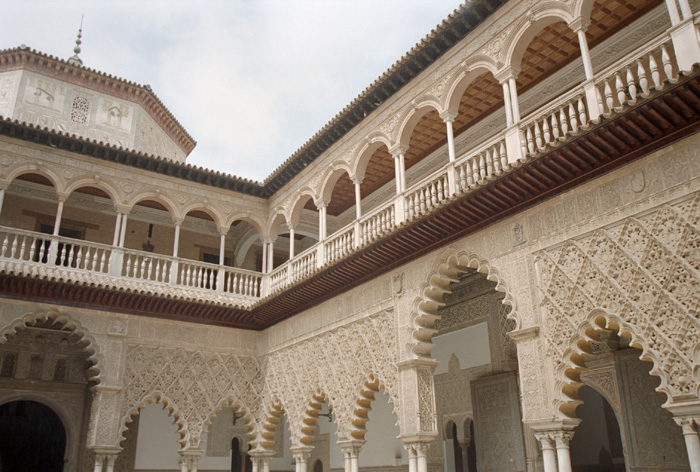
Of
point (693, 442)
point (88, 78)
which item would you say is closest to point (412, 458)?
point (693, 442)

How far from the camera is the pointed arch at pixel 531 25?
5945mm

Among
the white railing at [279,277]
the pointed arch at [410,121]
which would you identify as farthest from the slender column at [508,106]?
the white railing at [279,277]

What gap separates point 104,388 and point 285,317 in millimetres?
2765

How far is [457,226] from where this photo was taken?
6375 mm

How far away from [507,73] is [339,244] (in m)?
3.31

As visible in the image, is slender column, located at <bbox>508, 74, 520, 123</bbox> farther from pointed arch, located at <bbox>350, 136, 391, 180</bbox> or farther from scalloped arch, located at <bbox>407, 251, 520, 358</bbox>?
pointed arch, located at <bbox>350, 136, 391, 180</bbox>

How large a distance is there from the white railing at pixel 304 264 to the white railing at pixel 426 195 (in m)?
2.29

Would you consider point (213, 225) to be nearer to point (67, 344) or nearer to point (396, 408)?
point (67, 344)

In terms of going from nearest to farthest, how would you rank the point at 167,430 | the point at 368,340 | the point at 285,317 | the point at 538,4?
the point at 538,4
the point at 368,340
the point at 285,317
the point at 167,430

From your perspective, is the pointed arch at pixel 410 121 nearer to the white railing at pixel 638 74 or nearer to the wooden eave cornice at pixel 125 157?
the white railing at pixel 638 74

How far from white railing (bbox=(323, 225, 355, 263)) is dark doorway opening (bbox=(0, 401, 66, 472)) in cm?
552

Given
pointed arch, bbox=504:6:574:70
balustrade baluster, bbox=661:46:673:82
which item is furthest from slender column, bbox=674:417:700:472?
pointed arch, bbox=504:6:574:70

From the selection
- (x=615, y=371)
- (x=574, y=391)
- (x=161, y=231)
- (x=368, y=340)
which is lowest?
(x=574, y=391)

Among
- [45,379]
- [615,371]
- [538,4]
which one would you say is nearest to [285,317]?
[45,379]
